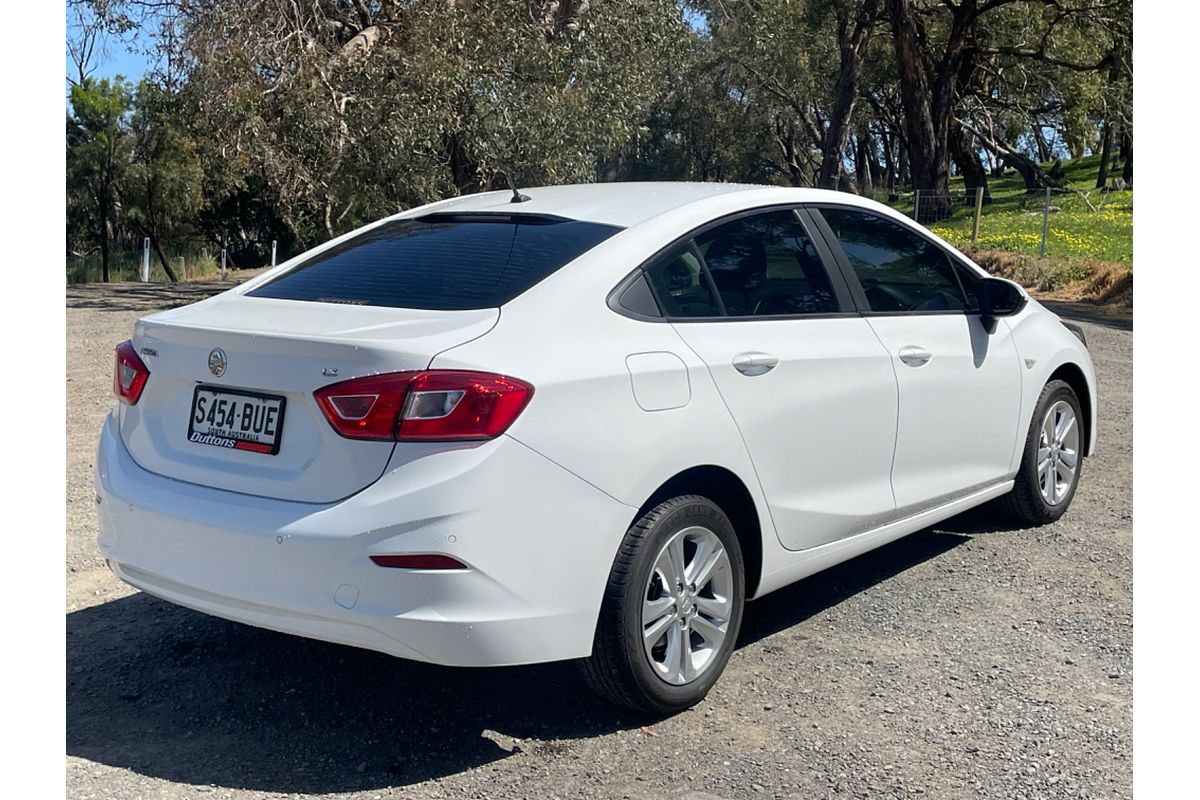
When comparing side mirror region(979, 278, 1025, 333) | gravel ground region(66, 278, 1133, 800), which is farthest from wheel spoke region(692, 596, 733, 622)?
side mirror region(979, 278, 1025, 333)

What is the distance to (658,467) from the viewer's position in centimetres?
366

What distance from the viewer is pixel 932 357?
5016 mm

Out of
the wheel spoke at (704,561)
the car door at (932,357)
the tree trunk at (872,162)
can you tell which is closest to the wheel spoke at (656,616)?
the wheel spoke at (704,561)

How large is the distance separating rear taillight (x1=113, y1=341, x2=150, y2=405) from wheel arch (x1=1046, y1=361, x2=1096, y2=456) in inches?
170

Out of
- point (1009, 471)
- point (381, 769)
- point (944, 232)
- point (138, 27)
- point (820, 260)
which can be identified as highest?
point (138, 27)

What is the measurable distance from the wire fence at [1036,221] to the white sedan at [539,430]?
1974cm

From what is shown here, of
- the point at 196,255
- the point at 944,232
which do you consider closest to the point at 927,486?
the point at 944,232

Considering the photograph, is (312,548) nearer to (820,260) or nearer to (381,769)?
(381,769)

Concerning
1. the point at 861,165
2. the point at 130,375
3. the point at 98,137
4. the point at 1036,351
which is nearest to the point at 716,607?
the point at 130,375

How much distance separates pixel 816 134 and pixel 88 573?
51510mm

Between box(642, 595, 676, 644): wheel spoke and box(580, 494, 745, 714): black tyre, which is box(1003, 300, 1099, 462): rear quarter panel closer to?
box(580, 494, 745, 714): black tyre

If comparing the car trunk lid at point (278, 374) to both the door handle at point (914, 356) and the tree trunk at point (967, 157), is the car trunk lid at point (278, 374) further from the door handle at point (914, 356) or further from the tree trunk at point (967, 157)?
the tree trunk at point (967, 157)

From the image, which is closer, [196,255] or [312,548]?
[312,548]

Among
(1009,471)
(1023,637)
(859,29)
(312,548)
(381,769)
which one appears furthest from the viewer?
(859,29)
